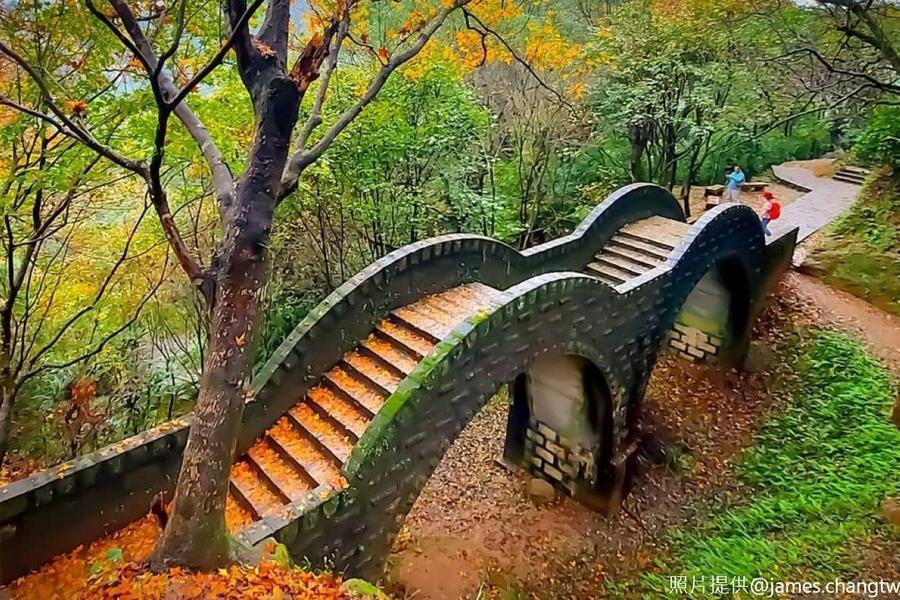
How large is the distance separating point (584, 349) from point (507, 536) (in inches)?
130

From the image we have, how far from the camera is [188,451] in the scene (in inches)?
158

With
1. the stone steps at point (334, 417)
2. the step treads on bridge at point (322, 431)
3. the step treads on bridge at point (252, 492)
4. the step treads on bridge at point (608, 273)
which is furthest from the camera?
the step treads on bridge at point (608, 273)

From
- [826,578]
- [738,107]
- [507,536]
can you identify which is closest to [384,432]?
[507,536]

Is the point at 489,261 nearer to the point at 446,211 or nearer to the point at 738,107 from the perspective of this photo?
the point at 446,211

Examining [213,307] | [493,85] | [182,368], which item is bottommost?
[182,368]

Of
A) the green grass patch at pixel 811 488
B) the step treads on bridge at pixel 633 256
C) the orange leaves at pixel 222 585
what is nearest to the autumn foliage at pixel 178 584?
the orange leaves at pixel 222 585

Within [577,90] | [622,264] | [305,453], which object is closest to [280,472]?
[305,453]

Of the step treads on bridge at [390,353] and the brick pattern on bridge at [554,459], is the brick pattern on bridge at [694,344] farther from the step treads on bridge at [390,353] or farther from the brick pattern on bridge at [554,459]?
the step treads on bridge at [390,353]

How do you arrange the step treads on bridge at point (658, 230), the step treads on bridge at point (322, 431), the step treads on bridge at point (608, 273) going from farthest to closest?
1. the step treads on bridge at point (658, 230)
2. the step treads on bridge at point (608, 273)
3. the step treads on bridge at point (322, 431)

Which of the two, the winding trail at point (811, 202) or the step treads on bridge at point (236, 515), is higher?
the winding trail at point (811, 202)

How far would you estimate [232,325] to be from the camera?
3.88 meters

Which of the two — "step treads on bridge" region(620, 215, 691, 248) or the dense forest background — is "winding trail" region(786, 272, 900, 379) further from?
"step treads on bridge" region(620, 215, 691, 248)

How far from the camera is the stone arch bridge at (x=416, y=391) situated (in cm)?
547

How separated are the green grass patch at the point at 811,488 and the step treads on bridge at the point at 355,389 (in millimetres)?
4910
